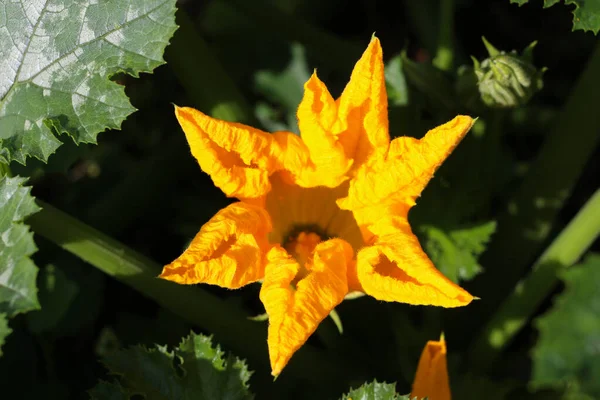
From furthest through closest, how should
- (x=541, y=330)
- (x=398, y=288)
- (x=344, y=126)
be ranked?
(x=541, y=330)
(x=344, y=126)
(x=398, y=288)

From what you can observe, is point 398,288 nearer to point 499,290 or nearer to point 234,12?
point 499,290

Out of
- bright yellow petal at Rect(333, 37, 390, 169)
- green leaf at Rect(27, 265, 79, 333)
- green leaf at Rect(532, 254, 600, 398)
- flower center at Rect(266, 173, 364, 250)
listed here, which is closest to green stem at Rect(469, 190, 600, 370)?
green leaf at Rect(532, 254, 600, 398)

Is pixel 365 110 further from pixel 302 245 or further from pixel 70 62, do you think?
pixel 70 62

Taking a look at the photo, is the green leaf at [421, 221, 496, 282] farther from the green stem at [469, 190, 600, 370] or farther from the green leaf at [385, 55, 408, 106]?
the green leaf at [385, 55, 408, 106]

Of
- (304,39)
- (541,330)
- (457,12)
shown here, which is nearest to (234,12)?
(304,39)

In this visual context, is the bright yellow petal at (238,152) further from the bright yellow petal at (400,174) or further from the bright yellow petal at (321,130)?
the bright yellow petal at (400,174)

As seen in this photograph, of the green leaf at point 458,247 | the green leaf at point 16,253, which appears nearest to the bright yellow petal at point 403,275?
the green leaf at point 458,247
